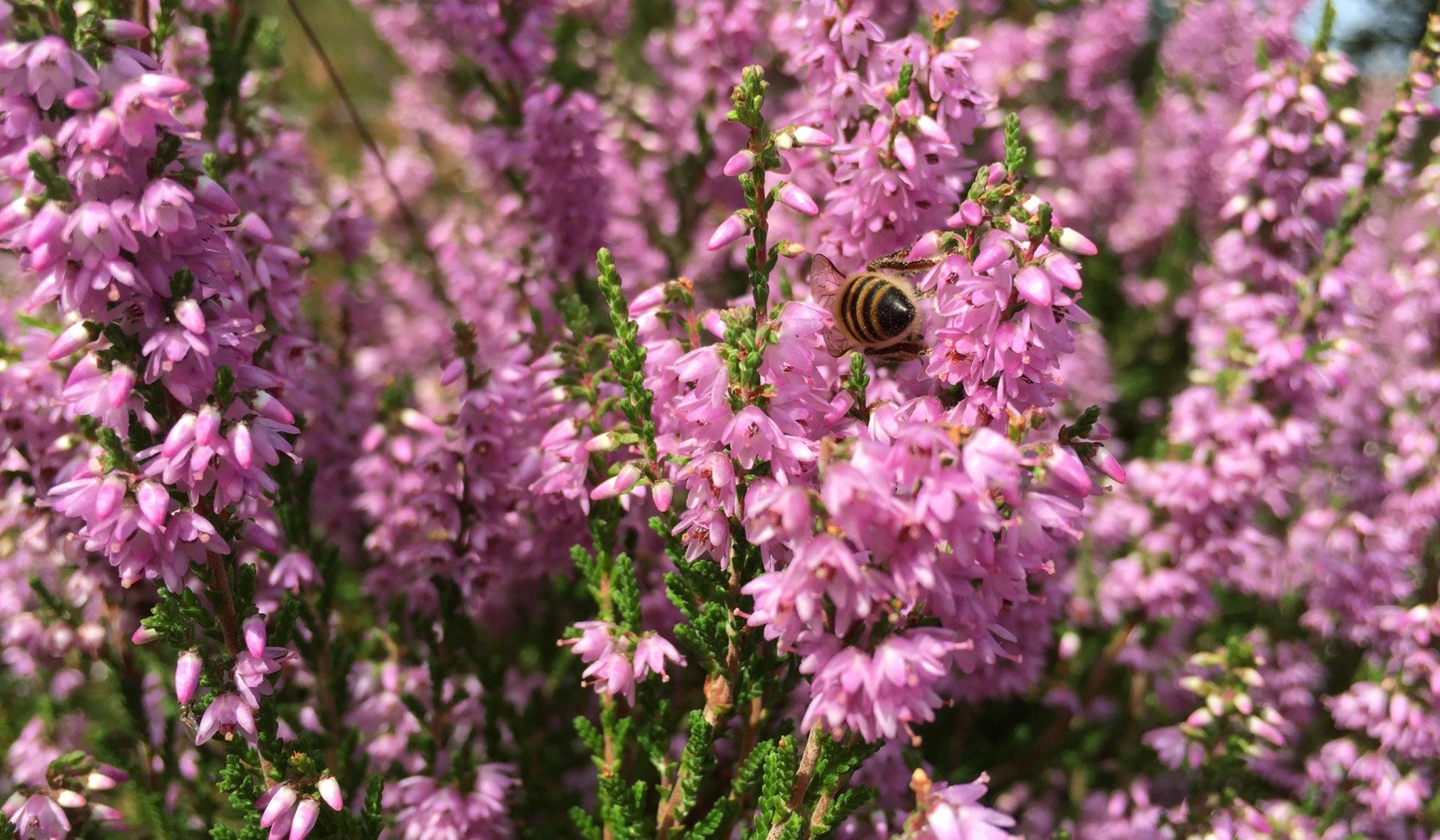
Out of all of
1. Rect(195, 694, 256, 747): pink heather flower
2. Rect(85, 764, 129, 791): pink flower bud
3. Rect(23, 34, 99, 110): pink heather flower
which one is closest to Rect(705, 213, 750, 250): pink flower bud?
Rect(23, 34, 99, 110): pink heather flower

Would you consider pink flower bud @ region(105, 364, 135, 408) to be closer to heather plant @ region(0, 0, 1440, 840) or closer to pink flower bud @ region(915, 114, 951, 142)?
heather plant @ region(0, 0, 1440, 840)

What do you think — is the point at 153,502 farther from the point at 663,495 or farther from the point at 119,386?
the point at 663,495

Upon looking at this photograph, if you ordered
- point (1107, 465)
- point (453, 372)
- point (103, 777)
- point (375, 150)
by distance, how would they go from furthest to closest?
point (375, 150), point (453, 372), point (103, 777), point (1107, 465)

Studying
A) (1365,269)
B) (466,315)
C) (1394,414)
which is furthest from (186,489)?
(1365,269)

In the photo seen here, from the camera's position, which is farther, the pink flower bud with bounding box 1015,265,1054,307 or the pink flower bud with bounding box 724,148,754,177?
the pink flower bud with bounding box 724,148,754,177

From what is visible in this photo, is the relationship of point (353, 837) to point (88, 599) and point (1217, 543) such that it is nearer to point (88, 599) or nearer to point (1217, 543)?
point (88, 599)

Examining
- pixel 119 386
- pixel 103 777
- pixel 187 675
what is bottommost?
pixel 103 777

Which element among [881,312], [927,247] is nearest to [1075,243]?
[927,247]
